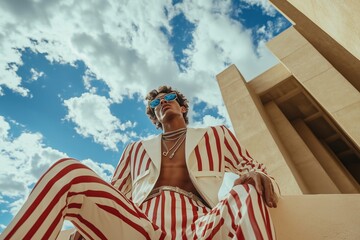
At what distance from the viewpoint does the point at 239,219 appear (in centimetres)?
100

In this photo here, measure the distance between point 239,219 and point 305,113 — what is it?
9.61m

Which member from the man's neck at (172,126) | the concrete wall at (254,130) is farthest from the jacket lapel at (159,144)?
the concrete wall at (254,130)

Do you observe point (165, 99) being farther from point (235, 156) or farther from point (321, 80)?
point (321, 80)

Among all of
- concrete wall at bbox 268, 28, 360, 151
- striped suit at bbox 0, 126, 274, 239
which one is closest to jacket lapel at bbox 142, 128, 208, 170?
striped suit at bbox 0, 126, 274, 239

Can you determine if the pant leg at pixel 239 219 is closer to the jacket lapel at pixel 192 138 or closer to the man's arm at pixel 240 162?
the man's arm at pixel 240 162

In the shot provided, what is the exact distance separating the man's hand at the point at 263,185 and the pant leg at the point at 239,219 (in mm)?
36

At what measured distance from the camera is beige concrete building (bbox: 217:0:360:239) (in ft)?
5.11

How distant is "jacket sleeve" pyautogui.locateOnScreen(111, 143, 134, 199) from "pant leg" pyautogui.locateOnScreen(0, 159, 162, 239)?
80cm

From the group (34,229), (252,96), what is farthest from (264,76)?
(34,229)

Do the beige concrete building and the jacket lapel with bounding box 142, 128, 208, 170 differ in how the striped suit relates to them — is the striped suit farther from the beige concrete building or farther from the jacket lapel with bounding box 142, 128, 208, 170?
the beige concrete building

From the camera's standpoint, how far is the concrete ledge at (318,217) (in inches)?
54.7

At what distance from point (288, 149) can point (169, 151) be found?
20.6ft

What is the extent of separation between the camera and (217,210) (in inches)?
45.0

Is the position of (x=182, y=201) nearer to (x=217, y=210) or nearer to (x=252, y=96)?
(x=217, y=210)
